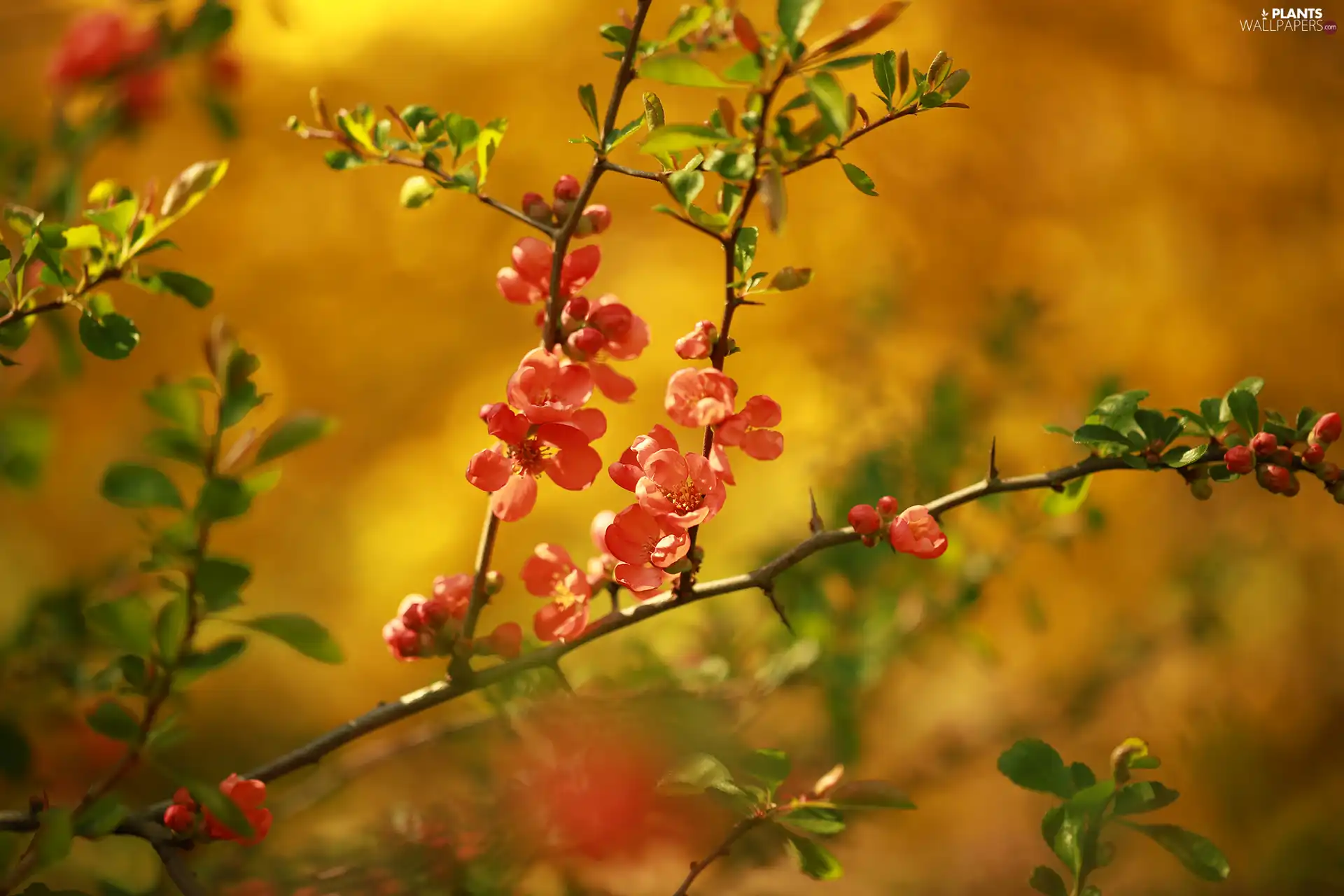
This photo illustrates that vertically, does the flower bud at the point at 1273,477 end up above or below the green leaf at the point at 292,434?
below

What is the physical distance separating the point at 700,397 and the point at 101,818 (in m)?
0.29

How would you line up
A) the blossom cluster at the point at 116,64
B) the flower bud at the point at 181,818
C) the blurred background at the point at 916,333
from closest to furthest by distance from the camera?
the flower bud at the point at 181,818
the blossom cluster at the point at 116,64
the blurred background at the point at 916,333

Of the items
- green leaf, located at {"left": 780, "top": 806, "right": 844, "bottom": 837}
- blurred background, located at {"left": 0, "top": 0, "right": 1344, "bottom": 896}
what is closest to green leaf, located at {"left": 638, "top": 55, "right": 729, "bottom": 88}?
green leaf, located at {"left": 780, "top": 806, "right": 844, "bottom": 837}

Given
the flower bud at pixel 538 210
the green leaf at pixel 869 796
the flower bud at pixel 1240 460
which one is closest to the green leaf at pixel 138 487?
the flower bud at pixel 538 210

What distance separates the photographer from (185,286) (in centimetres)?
46

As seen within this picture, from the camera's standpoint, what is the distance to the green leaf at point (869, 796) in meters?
0.48

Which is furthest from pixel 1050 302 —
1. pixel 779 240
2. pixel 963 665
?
pixel 963 665

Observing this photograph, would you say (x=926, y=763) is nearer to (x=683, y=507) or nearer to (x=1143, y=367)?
(x=1143, y=367)

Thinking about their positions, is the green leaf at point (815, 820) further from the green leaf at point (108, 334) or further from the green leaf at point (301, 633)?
the green leaf at point (108, 334)

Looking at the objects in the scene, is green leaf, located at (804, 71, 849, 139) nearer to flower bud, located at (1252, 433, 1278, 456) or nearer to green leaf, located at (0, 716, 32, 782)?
flower bud, located at (1252, 433, 1278, 456)

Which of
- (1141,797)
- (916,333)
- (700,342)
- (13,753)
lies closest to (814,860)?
(1141,797)

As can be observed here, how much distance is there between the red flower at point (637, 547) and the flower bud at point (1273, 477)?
27 centimetres

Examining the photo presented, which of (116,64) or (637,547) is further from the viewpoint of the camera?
(116,64)

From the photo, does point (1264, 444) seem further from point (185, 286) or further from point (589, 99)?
point (185, 286)
